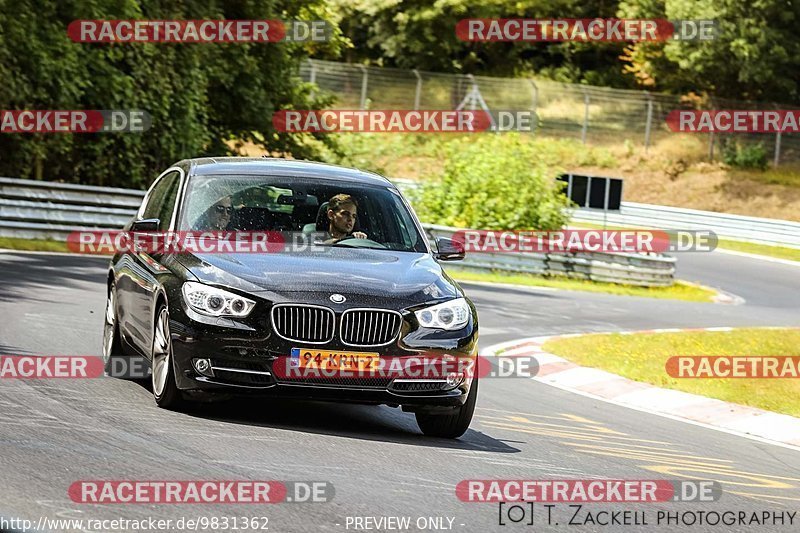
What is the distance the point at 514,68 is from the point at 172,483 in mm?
61385

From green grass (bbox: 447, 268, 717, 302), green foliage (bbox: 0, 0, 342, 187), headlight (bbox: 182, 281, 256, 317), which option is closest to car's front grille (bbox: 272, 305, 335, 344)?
headlight (bbox: 182, 281, 256, 317)

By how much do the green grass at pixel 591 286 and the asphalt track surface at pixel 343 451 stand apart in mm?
15743

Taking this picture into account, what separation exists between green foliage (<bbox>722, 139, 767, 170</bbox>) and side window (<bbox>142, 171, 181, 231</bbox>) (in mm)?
48674

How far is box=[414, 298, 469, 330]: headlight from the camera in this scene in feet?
28.1

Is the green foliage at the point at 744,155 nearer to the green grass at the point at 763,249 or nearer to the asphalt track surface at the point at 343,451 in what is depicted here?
the green grass at the point at 763,249

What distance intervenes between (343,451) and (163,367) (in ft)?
4.82

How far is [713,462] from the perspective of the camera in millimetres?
9586

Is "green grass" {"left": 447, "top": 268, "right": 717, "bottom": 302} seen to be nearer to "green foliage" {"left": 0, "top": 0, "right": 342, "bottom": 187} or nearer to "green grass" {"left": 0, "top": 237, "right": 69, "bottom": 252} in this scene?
"green foliage" {"left": 0, "top": 0, "right": 342, "bottom": 187}

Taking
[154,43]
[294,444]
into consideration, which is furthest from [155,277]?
[154,43]

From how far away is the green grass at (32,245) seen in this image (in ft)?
76.3

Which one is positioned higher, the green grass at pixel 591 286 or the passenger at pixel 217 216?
the passenger at pixel 217 216

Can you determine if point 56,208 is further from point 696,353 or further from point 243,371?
point 243,371

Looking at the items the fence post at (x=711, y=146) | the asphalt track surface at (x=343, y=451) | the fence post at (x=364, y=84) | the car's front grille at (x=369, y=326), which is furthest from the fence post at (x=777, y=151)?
the car's front grille at (x=369, y=326)

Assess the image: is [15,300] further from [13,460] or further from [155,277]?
[13,460]
